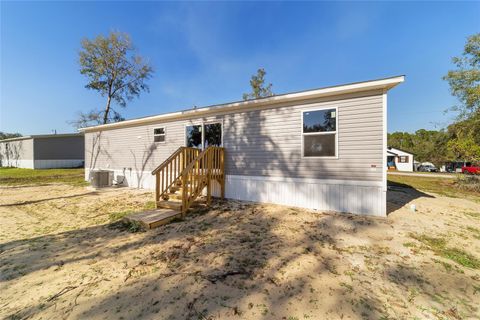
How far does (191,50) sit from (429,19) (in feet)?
43.3

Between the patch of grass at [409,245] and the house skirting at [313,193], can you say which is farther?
the house skirting at [313,193]

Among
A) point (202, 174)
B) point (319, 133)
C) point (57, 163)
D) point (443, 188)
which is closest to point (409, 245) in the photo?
point (319, 133)

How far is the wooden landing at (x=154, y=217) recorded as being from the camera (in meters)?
4.28

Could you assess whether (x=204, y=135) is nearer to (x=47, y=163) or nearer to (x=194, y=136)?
(x=194, y=136)

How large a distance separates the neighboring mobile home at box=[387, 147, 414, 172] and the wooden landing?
35907 mm

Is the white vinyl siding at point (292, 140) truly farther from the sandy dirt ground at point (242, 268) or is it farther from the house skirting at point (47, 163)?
the house skirting at point (47, 163)

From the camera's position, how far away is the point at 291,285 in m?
2.35

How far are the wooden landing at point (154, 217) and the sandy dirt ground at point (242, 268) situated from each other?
265 millimetres

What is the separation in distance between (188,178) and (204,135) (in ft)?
7.01

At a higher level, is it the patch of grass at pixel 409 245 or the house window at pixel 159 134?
the house window at pixel 159 134

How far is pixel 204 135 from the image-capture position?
7254 millimetres

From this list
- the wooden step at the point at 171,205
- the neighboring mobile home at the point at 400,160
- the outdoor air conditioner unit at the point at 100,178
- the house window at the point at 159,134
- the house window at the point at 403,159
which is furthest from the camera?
the house window at the point at 403,159

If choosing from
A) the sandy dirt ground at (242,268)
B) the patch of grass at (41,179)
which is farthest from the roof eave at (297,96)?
the patch of grass at (41,179)

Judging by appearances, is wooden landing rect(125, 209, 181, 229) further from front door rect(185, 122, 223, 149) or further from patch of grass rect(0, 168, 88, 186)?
patch of grass rect(0, 168, 88, 186)
